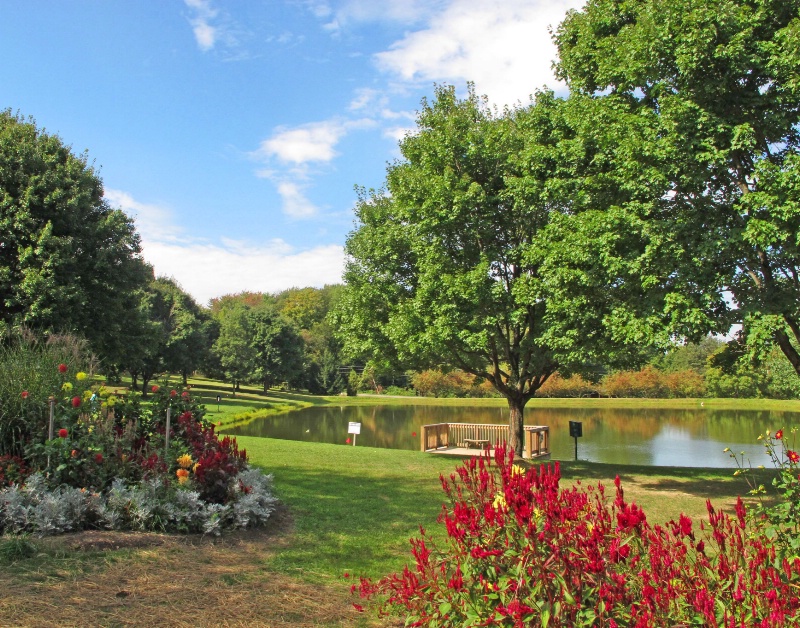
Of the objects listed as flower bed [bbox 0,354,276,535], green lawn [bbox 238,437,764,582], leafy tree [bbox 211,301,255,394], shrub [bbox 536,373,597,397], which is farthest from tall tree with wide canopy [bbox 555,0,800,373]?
leafy tree [bbox 211,301,255,394]

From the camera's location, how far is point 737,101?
27.9ft

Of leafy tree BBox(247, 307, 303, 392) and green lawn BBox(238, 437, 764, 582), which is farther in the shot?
leafy tree BBox(247, 307, 303, 392)

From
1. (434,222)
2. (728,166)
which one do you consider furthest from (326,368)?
(728,166)

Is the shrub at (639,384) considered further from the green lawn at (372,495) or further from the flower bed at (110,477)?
the flower bed at (110,477)

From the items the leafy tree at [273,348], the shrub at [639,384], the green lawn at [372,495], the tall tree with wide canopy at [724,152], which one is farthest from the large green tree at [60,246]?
the shrub at [639,384]

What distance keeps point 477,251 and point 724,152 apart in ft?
19.0

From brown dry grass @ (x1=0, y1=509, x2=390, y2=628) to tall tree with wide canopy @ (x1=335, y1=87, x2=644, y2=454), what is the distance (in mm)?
6973

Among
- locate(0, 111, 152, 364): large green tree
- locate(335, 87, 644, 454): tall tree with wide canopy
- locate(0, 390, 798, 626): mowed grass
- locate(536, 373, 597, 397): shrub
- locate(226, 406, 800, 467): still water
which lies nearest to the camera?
locate(0, 390, 798, 626): mowed grass

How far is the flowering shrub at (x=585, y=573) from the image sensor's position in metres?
2.40

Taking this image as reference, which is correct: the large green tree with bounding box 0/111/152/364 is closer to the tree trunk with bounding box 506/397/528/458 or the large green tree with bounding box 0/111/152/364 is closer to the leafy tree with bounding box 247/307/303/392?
the tree trunk with bounding box 506/397/528/458

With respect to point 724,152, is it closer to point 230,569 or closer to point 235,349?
point 230,569

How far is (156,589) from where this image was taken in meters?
4.12

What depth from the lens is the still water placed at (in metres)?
21.2

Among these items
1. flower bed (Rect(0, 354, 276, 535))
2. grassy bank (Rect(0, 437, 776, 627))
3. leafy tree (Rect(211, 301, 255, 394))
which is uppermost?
leafy tree (Rect(211, 301, 255, 394))
